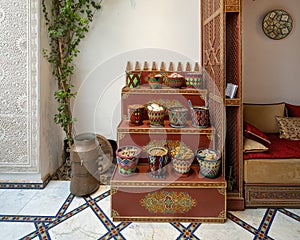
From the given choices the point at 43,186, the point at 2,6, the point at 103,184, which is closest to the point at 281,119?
the point at 103,184

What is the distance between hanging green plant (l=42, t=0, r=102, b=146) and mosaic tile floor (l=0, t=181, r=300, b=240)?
86cm

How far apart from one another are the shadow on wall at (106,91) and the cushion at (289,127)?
4.43 ft

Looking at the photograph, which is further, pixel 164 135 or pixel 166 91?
pixel 166 91

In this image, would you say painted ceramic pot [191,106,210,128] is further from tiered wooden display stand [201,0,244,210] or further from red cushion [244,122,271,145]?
red cushion [244,122,271,145]

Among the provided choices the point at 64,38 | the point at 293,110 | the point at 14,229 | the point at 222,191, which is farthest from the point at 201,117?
the point at 64,38

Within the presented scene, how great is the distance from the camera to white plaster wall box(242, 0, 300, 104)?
2.88m

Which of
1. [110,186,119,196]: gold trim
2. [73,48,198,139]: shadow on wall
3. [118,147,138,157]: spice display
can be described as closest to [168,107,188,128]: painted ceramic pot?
[118,147,138,157]: spice display

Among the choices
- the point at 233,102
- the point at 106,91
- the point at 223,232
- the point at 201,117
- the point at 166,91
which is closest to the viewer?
the point at 223,232

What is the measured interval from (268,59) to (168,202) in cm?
236

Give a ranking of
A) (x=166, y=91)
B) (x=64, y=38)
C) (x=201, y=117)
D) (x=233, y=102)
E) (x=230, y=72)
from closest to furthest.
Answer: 1. (x=233, y=102)
2. (x=201, y=117)
3. (x=230, y=72)
4. (x=166, y=91)
5. (x=64, y=38)

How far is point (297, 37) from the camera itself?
9.53 feet

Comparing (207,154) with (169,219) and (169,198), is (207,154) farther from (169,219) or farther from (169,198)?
(169,219)

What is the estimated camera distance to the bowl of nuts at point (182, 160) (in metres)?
1.90

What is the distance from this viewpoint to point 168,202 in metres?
1.84
